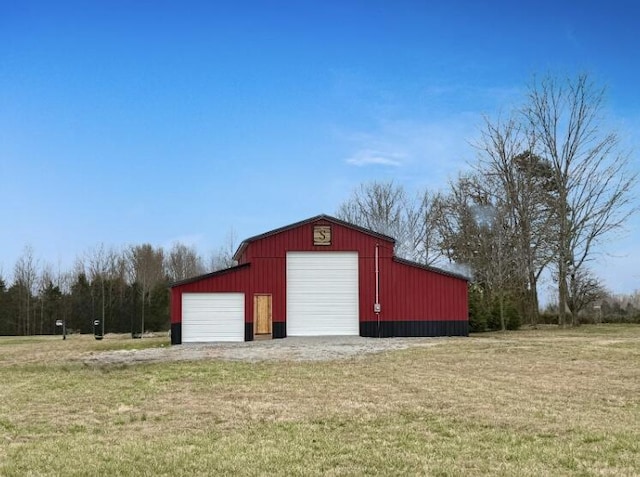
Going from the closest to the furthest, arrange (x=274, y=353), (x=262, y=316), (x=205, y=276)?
(x=274, y=353)
(x=205, y=276)
(x=262, y=316)

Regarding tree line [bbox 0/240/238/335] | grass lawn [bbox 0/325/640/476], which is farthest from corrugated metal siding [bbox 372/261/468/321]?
tree line [bbox 0/240/238/335]

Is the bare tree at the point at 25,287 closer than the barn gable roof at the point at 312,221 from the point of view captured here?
No

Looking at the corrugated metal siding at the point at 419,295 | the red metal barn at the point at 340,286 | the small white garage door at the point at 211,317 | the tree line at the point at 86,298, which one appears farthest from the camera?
the tree line at the point at 86,298

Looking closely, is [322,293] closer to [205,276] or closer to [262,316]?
[262,316]

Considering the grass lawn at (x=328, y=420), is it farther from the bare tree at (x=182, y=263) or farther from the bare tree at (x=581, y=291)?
the bare tree at (x=182, y=263)

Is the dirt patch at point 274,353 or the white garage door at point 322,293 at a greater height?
the white garage door at point 322,293

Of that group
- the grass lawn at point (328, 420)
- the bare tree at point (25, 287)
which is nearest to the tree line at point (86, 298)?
the bare tree at point (25, 287)

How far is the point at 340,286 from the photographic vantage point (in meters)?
27.2

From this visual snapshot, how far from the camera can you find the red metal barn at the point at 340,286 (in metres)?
26.7

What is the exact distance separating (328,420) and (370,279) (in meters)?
19.0

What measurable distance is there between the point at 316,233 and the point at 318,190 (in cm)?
1391

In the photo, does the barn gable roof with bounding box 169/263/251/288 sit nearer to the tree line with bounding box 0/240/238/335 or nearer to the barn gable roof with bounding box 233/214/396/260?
the barn gable roof with bounding box 233/214/396/260

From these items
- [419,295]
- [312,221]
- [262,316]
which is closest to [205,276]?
[262,316]

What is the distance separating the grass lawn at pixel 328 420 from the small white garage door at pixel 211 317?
10.2m
